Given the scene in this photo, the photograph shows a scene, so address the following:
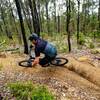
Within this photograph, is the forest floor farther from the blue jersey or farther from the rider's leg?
the blue jersey

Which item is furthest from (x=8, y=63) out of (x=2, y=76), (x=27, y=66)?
(x=2, y=76)

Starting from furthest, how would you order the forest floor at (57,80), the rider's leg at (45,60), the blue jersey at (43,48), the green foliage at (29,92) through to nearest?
1. the rider's leg at (45,60)
2. the blue jersey at (43,48)
3. the forest floor at (57,80)
4. the green foliage at (29,92)

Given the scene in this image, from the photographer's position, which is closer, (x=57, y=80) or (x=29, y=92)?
(x=29, y=92)

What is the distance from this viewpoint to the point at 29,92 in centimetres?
647

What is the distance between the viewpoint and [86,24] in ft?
124

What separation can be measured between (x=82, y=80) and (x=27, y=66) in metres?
2.64

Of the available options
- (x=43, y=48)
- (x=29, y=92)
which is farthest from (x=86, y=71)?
(x=29, y=92)

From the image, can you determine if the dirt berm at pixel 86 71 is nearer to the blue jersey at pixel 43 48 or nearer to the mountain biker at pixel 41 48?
the mountain biker at pixel 41 48

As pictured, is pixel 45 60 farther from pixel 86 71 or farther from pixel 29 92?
pixel 29 92

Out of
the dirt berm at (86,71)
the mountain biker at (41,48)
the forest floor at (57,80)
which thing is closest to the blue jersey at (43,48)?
the mountain biker at (41,48)

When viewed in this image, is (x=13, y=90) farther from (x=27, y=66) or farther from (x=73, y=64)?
(x=73, y=64)

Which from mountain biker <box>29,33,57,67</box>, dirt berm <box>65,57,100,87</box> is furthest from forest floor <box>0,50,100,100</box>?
mountain biker <box>29,33,57,67</box>

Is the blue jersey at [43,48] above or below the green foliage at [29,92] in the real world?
above

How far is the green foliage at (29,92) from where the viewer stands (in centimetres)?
598
